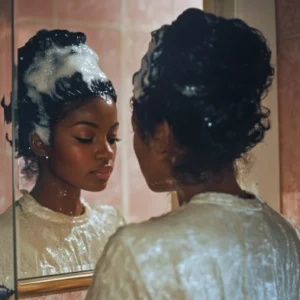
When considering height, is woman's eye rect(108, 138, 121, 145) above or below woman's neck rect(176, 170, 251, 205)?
above

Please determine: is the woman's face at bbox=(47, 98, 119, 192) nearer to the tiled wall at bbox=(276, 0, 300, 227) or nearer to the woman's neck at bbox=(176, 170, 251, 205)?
the woman's neck at bbox=(176, 170, 251, 205)

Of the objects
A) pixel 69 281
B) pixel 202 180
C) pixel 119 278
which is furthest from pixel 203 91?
pixel 69 281

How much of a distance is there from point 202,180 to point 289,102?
0.39m

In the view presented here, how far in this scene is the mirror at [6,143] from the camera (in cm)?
73

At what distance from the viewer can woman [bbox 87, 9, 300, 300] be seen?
55 cm

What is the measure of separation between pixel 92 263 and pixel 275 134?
14.4 inches

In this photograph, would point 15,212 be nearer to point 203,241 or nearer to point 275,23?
point 203,241

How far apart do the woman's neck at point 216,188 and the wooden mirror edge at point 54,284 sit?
23cm

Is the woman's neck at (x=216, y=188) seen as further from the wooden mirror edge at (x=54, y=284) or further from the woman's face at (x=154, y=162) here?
the wooden mirror edge at (x=54, y=284)

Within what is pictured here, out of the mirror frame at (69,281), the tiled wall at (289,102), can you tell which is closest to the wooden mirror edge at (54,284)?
the mirror frame at (69,281)

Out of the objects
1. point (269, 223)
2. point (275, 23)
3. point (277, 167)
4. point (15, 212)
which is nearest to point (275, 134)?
point (277, 167)

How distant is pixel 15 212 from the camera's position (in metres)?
0.73

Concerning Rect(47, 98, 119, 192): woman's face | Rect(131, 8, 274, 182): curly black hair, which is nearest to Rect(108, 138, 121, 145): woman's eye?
Rect(47, 98, 119, 192): woman's face

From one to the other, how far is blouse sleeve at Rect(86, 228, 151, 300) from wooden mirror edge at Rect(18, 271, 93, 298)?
0.70ft
